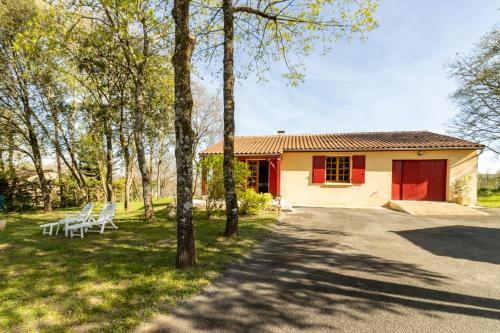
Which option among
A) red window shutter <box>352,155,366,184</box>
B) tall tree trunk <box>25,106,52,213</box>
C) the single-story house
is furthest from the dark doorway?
tall tree trunk <box>25,106,52,213</box>

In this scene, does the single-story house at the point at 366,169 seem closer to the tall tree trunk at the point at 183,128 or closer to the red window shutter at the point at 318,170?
the red window shutter at the point at 318,170

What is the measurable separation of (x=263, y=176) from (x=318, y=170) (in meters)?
3.51

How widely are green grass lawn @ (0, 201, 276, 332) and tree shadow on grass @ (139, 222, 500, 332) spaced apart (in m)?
0.41

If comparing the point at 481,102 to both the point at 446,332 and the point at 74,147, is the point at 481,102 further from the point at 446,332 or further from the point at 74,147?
the point at 74,147

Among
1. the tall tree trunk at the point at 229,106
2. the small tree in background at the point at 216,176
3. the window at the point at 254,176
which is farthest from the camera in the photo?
the window at the point at 254,176

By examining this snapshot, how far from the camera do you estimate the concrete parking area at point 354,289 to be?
2900mm

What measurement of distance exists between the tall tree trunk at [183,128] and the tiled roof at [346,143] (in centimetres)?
968

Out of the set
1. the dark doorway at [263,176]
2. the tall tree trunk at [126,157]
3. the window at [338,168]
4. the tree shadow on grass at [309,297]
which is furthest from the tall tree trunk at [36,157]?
the window at [338,168]

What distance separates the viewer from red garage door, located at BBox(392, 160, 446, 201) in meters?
12.9

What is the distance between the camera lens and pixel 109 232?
7.72 meters

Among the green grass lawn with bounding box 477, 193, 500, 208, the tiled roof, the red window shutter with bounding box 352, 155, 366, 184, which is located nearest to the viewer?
the tiled roof

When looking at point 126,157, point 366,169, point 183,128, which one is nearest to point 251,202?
point 183,128

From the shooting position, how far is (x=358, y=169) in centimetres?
1355

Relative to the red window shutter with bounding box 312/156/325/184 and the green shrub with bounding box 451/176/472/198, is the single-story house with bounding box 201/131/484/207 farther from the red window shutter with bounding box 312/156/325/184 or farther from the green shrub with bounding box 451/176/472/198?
the green shrub with bounding box 451/176/472/198
